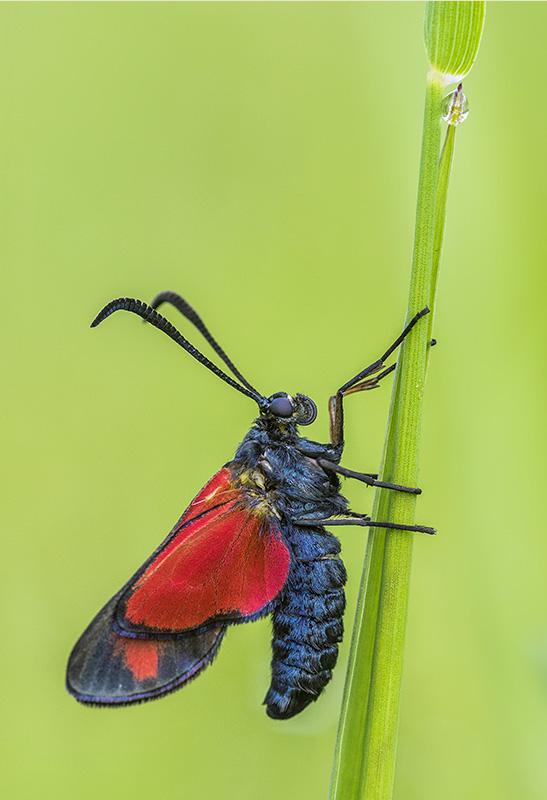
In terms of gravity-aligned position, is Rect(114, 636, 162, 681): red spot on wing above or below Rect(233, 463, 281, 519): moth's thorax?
below

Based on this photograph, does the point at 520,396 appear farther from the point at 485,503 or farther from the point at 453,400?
the point at 485,503

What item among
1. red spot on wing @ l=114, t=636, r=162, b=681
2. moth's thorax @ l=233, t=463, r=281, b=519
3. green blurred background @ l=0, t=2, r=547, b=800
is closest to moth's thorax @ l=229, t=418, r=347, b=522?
moth's thorax @ l=233, t=463, r=281, b=519

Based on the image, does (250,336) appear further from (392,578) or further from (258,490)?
(392,578)

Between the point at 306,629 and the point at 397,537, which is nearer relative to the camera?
the point at 397,537

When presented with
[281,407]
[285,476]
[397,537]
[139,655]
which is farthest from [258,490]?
[397,537]

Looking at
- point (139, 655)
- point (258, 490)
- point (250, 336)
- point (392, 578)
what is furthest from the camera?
point (250, 336)

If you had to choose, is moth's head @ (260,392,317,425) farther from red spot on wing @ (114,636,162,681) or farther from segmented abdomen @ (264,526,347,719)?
red spot on wing @ (114,636,162,681)

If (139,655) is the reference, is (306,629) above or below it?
above

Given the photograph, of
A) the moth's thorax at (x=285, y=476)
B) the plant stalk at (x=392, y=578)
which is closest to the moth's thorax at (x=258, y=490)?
the moth's thorax at (x=285, y=476)
